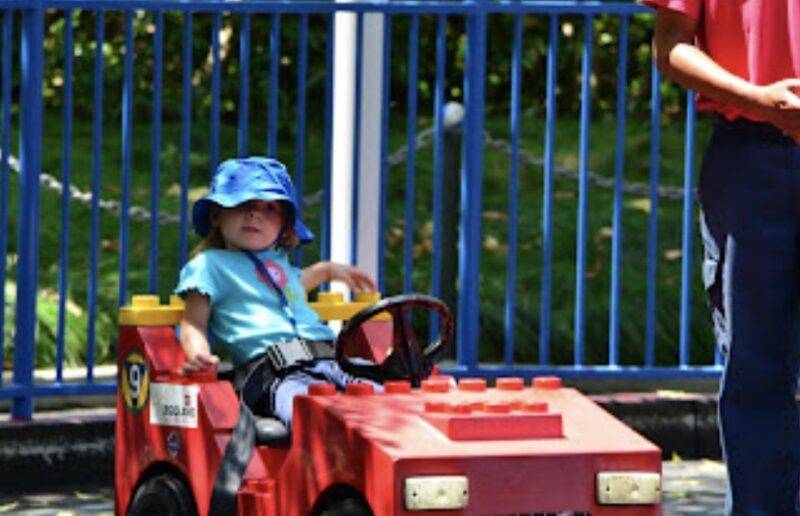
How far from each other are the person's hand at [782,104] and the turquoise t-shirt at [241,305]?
2.00 m

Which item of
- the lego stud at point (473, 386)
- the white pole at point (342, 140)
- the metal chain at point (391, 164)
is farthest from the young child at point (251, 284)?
the metal chain at point (391, 164)

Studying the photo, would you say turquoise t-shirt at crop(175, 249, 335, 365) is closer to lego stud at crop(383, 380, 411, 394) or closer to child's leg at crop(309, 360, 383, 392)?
child's leg at crop(309, 360, 383, 392)

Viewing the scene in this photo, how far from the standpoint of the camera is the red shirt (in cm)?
578

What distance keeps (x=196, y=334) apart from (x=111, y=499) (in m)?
1.76

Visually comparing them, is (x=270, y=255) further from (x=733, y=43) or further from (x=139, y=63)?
(x=139, y=63)

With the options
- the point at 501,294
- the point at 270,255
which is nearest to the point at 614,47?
the point at 501,294

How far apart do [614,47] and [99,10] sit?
7322 millimetres

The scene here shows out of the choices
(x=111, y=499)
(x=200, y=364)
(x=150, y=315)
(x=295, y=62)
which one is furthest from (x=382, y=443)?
(x=295, y=62)

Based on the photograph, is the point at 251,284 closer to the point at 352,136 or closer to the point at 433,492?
the point at 433,492

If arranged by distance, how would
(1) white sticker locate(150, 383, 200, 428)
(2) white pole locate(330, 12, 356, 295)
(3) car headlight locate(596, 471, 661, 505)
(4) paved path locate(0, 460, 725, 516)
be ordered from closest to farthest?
(3) car headlight locate(596, 471, 661, 505) < (1) white sticker locate(150, 383, 200, 428) < (4) paved path locate(0, 460, 725, 516) < (2) white pole locate(330, 12, 356, 295)

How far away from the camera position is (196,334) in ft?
23.4

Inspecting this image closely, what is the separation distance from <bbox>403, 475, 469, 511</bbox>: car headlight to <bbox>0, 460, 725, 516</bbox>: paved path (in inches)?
99.9

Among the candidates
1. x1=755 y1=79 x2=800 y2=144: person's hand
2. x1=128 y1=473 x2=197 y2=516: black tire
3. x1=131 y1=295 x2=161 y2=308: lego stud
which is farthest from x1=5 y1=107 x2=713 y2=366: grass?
x1=755 y1=79 x2=800 y2=144: person's hand

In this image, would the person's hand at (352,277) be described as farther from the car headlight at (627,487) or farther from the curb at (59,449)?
the car headlight at (627,487)
